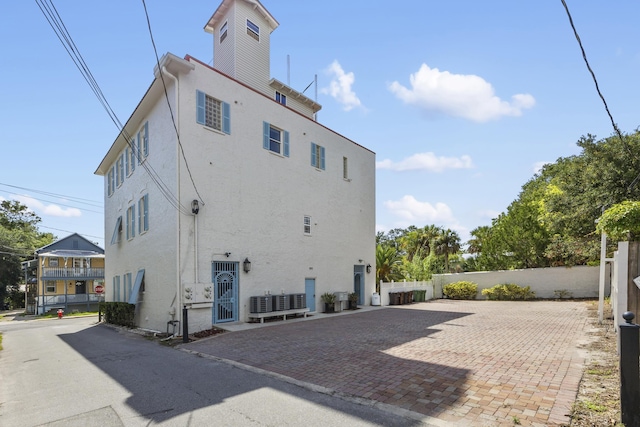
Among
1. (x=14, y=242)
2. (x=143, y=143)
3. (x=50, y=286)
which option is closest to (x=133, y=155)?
(x=143, y=143)

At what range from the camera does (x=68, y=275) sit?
35188mm

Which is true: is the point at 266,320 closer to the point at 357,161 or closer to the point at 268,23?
the point at 357,161

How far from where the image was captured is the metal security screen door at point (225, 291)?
13.4 meters

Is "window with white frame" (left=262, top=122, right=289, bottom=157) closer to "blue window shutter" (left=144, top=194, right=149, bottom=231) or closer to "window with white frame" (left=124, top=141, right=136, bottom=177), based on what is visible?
"blue window shutter" (left=144, top=194, right=149, bottom=231)

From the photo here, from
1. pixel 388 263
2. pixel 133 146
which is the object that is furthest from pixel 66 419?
pixel 388 263

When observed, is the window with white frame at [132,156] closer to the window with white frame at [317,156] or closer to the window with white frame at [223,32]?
the window with white frame at [223,32]

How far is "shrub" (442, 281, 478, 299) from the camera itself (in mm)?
25094

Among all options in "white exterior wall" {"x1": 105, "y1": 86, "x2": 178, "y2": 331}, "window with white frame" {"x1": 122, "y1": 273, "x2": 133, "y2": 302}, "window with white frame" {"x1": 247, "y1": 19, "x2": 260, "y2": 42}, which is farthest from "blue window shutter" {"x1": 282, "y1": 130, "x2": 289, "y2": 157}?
"window with white frame" {"x1": 122, "y1": 273, "x2": 133, "y2": 302}

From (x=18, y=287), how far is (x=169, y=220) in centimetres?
4910

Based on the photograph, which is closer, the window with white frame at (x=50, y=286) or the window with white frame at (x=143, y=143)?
the window with white frame at (x=143, y=143)

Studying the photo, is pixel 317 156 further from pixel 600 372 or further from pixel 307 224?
pixel 600 372

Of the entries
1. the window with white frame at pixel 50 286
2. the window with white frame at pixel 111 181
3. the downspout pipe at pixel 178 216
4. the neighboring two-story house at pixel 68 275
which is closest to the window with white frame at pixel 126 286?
the window with white frame at pixel 111 181

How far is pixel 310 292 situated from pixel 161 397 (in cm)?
1239

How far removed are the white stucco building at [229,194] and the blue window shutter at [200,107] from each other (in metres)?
0.04
